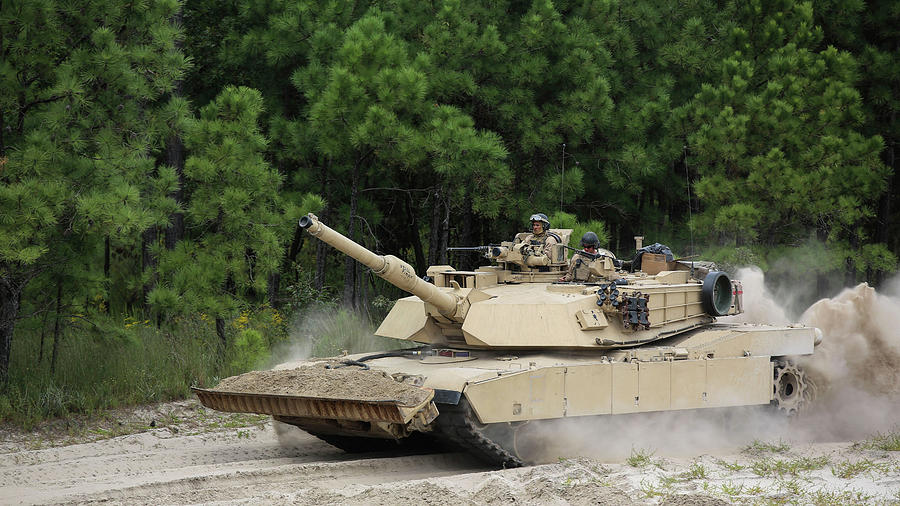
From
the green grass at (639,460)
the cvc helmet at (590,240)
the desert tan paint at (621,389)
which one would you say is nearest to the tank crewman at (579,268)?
the cvc helmet at (590,240)

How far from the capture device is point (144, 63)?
14.4 meters

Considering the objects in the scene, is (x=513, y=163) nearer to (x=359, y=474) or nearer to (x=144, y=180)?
(x=144, y=180)

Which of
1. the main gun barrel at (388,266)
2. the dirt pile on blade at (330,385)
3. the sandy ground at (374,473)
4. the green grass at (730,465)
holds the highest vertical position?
the main gun barrel at (388,266)

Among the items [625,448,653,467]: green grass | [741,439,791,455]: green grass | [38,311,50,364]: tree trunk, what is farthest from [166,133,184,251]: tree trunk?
[741,439,791,455]: green grass

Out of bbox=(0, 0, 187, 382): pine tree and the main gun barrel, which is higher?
bbox=(0, 0, 187, 382): pine tree

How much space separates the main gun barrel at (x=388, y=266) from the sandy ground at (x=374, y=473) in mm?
1771

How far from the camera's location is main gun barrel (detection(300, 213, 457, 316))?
10.4 metres

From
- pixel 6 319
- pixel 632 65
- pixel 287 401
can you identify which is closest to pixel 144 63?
pixel 6 319

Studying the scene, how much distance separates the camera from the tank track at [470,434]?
10617 millimetres

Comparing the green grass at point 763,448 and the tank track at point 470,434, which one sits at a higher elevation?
the tank track at point 470,434

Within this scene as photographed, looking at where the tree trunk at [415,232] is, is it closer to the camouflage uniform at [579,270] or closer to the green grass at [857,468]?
the camouflage uniform at [579,270]

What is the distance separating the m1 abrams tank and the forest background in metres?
3.28

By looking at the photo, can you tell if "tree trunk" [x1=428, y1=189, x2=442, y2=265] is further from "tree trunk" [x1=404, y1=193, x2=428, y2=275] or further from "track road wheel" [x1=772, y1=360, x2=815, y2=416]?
"track road wheel" [x1=772, y1=360, x2=815, y2=416]

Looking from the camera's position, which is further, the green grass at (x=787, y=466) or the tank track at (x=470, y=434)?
the green grass at (x=787, y=466)
